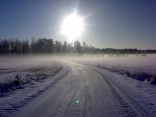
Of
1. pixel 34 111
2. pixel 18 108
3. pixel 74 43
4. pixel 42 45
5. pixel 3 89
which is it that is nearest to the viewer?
pixel 34 111

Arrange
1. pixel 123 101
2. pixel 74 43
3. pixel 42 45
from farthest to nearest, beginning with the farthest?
pixel 74 43 < pixel 42 45 < pixel 123 101

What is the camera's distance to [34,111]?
6.84 m

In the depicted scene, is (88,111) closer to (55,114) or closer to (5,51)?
(55,114)

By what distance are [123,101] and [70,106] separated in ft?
8.58

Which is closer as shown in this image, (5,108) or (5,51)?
(5,108)

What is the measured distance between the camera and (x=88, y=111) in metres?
6.85

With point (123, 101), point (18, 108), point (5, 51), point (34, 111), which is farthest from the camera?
point (5, 51)

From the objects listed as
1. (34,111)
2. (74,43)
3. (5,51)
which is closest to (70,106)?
(34,111)

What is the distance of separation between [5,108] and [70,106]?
276 centimetres

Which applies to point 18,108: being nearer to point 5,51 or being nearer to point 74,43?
point 5,51

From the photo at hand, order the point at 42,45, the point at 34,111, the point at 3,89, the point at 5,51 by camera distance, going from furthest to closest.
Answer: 1. the point at 42,45
2. the point at 5,51
3. the point at 3,89
4. the point at 34,111

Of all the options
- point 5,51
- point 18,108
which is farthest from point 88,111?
point 5,51

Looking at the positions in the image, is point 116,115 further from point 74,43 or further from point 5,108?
point 74,43

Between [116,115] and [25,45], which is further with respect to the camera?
[25,45]
